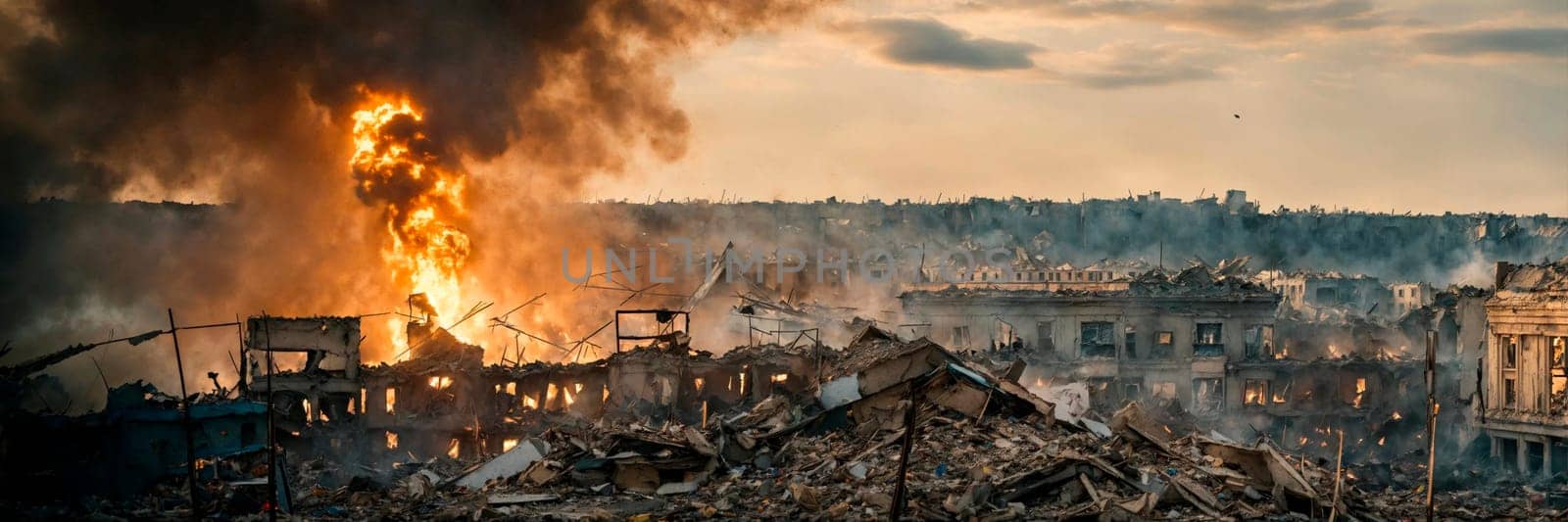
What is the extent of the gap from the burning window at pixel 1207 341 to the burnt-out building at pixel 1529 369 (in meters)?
9.46

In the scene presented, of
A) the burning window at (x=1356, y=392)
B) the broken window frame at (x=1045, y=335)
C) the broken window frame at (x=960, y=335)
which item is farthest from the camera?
the broken window frame at (x=960, y=335)

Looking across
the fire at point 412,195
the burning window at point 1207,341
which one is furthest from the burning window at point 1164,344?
the fire at point 412,195

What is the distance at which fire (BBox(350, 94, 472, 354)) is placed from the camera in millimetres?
48731

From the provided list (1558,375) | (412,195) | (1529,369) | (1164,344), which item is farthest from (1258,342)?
(412,195)

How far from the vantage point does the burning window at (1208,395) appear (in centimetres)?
5288

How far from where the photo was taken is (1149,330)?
179ft

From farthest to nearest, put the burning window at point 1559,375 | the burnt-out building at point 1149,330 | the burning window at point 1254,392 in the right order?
the burnt-out building at point 1149,330 → the burning window at point 1254,392 → the burning window at point 1559,375

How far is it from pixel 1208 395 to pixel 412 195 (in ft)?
93.2

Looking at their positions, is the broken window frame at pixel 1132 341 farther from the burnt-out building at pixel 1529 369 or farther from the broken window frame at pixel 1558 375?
the broken window frame at pixel 1558 375

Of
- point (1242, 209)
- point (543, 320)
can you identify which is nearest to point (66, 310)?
point (543, 320)

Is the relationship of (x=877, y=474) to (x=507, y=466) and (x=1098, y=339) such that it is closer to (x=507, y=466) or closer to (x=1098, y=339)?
(x=507, y=466)

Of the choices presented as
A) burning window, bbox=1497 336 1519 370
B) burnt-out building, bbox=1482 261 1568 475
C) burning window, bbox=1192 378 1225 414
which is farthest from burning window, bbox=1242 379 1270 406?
burning window, bbox=1497 336 1519 370

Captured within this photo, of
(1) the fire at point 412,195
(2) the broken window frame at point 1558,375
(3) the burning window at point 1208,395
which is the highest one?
(1) the fire at point 412,195

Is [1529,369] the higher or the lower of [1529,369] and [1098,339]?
the lower
